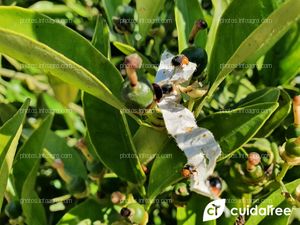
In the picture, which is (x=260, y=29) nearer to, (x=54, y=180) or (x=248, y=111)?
(x=248, y=111)

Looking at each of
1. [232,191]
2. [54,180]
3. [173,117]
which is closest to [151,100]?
[173,117]

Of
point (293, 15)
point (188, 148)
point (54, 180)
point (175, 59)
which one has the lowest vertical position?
point (54, 180)

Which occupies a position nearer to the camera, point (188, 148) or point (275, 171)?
point (188, 148)

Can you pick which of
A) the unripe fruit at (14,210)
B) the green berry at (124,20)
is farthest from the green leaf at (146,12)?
the unripe fruit at (14,210)

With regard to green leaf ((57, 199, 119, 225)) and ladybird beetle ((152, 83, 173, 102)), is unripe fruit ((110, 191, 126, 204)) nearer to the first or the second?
green leaf ((57, 199, 119, 225))

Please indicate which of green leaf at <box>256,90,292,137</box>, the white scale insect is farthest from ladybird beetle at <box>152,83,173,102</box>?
green leaf at <box>256,90,292,137</box>

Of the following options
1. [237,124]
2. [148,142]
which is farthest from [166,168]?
[237,124]
